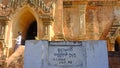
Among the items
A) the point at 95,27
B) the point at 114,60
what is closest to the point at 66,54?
the point at 114,60

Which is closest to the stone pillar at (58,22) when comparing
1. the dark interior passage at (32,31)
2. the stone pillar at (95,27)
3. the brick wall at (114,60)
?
the dark interior passage at (32,31)

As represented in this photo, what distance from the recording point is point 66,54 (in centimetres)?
891

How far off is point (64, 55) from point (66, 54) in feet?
0.27

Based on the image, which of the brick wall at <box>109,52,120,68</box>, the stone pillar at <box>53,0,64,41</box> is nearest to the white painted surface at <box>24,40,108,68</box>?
the brick wall at <box>109,52,120,68</box>

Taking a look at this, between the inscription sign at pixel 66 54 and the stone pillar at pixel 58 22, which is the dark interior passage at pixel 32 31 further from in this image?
the inscription sign at pixel 66 54

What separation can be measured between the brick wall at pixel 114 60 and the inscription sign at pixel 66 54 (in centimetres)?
252

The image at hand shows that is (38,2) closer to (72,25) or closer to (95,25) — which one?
(72,25)

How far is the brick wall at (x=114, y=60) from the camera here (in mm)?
10883

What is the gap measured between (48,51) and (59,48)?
1.39 feet

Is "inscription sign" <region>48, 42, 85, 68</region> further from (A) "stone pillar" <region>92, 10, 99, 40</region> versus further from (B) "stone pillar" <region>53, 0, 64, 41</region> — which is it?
(A) "stone pillar" <region>92, 10, 99, 40</region>

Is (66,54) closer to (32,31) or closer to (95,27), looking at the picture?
(95,27)

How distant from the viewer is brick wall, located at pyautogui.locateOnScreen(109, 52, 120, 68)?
10.9 meters

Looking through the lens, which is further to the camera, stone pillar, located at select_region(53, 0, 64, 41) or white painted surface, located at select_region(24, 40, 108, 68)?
stone pillar, located at select_region(53, 0, 64, 41)

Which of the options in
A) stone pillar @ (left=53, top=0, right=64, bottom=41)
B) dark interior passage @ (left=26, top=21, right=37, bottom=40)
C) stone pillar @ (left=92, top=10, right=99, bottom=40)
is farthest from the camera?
dark interior passage @ (left=26, top=21, right=37, bottom=40)
